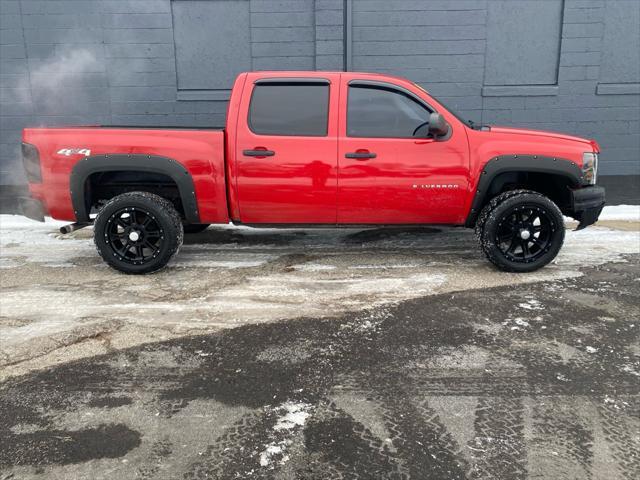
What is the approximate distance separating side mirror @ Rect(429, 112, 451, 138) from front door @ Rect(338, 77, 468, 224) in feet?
0.21

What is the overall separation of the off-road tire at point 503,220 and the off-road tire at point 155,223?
2973 millimetres

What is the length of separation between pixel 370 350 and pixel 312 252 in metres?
2.57

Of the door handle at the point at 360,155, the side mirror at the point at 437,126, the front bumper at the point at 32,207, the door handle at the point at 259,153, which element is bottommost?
the front bumper at the point at 32,207

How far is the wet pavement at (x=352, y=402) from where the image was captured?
2.40 meters

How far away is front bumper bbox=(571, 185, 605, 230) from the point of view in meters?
5.02

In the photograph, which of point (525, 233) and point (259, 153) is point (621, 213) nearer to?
point (525, 233)

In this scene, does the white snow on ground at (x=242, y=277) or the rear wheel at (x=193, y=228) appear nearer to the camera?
the white snow on ground at (x=242, y=277)

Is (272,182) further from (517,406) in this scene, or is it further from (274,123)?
(517,406)

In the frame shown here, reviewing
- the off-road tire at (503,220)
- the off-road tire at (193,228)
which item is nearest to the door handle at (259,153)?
the off-road tire at (193,228)

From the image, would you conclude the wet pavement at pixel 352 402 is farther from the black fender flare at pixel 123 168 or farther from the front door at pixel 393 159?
the black fender flare at pixel 123 168

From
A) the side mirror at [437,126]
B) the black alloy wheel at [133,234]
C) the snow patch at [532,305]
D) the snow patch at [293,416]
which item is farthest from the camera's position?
the black alloy wheel at [133,234]

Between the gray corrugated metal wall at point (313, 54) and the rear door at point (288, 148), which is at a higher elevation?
the gray corrugated metal wall at point (313, 54)

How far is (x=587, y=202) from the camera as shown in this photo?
198 inches

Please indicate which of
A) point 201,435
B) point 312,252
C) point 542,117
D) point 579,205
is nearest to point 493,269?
point 579,205
